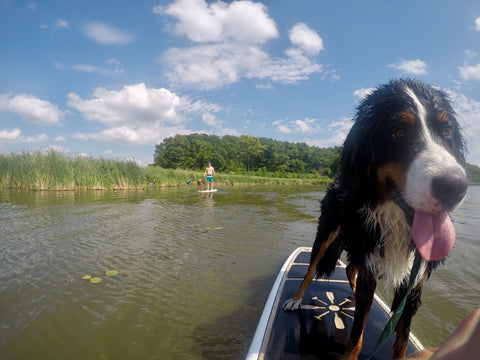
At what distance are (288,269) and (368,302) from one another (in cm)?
157

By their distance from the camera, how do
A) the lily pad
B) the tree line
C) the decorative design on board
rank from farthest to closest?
the tree line → the lily pad → the decorative design on board

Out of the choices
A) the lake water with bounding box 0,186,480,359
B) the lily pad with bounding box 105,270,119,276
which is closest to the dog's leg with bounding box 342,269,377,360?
the lake water with bounding box 0,186,480,359

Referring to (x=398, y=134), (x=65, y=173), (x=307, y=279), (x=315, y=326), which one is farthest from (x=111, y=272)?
(x=65, y=173)

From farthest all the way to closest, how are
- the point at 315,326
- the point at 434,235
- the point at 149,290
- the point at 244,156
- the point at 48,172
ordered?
the point at 244,156 < the point at 48,172 < the point at 149,290 < the point at 315,326 < the point at 434,235

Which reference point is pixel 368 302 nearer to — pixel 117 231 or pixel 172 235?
pixel 172 235

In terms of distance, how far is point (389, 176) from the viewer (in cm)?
138

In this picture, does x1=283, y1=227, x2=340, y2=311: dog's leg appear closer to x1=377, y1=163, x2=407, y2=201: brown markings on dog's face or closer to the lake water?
the lake water

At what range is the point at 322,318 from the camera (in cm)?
217

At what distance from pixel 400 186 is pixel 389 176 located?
0.30 ft

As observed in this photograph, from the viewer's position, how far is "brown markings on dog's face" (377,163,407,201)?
51.1 inches

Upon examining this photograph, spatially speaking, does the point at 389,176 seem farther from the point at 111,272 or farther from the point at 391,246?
the point at 111,272

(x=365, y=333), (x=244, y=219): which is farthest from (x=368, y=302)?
(x=244, y=219)

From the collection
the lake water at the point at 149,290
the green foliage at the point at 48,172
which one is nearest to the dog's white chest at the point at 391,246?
the lake water at the point at 149,290

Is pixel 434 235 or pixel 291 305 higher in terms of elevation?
pixel 434 235
